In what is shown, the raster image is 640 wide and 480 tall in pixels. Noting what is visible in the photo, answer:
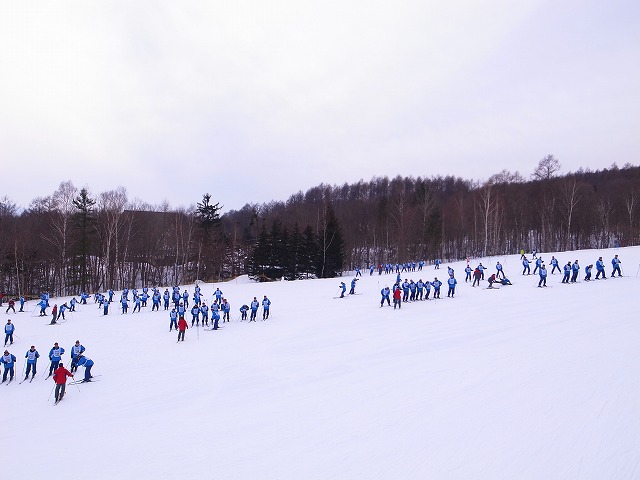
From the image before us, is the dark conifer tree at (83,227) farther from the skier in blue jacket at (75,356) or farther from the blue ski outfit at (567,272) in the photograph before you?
the blue ski outfit at (567,272)

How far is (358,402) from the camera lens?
1020 centimetres

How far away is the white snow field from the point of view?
7293 mm

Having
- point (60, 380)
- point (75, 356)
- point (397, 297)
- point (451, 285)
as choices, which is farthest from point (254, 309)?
point (451, 285)

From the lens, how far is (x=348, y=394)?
1080 centimetres

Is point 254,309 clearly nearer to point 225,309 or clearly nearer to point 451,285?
Result: point 225,309

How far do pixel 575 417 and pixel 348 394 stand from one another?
17.3 feet

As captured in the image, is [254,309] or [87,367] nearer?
[87,367]

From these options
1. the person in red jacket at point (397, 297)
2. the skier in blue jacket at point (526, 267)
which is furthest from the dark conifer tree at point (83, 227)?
the skier in blue jacket at point (526, 267)

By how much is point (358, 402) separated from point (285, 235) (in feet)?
142

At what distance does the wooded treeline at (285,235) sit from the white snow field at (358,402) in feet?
102

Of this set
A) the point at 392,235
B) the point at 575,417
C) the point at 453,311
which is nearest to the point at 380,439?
the point at 575,417

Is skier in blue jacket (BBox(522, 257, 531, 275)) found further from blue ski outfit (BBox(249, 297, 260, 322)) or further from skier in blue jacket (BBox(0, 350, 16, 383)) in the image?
skier in blue jacket (BBox(0, 350, 16, 383))

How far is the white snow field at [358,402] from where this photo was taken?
7.29 meters

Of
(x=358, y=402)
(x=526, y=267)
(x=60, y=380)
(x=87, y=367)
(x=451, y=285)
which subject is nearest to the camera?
(x=358, y=402)
